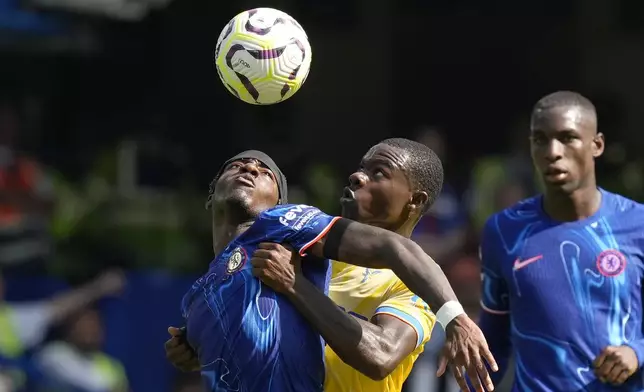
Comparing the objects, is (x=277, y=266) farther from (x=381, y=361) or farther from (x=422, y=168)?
(x=422, y=168)

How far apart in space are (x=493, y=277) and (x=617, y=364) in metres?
0.85

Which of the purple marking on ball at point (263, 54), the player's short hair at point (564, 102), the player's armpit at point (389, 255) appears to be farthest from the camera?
the player's short hair at point (564, 102)

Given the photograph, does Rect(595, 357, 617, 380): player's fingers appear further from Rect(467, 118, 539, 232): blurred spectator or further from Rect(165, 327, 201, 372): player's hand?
Rect(467, 118, 539, 232): blurred spectator

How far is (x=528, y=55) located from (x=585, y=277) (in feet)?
35.3

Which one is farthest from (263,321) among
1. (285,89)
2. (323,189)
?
(323,189)

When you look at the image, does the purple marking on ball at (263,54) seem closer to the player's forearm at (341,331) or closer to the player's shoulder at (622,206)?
the player's forearm at (341,331)

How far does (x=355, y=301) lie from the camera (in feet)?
19.3

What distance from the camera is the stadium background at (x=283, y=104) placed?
1337 centimetres

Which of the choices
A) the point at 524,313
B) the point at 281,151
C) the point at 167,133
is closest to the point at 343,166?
the point at 281,151

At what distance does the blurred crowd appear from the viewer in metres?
→ 11.4

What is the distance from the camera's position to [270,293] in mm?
5410

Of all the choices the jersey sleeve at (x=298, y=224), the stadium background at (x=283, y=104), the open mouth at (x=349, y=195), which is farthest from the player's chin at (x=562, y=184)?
the stadium background at (x=283, y=104)

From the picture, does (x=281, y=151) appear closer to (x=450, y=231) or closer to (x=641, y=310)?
(x=450, y=231)

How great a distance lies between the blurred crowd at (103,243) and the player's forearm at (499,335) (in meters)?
3.15
